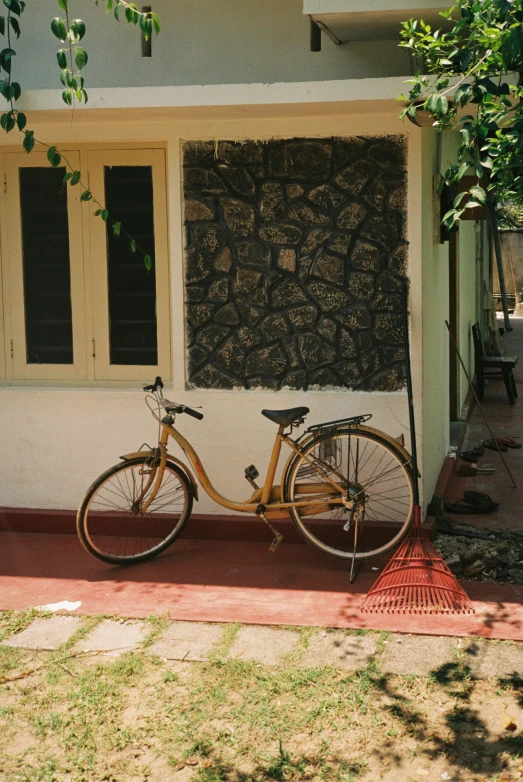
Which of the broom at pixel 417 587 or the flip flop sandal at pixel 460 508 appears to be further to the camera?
the flip flop sandal at pixel 460 508

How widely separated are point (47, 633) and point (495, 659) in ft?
7.84

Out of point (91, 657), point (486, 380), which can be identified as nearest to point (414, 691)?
point (91, 657)

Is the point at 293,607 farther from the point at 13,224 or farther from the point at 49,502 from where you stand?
the point at 13,224

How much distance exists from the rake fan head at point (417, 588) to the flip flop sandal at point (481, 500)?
5.57 feet

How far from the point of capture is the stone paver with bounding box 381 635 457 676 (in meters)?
4.59

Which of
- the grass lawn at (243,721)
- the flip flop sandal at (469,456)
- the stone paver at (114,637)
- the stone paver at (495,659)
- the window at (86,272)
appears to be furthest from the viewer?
the flip flop sandal at (469,456)

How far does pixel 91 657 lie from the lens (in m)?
4.82

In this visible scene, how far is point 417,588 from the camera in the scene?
5.34 m

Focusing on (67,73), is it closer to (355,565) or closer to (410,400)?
(410,400)

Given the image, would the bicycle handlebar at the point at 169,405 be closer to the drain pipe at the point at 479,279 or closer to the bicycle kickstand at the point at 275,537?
the bicycle kickstand at the point at 275,537

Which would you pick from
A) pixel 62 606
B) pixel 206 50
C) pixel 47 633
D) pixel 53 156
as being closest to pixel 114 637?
pixel 47 633

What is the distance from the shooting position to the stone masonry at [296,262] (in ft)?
20.7

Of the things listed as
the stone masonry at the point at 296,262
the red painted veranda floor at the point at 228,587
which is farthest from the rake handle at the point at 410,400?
the red painted veranda floor at the point at 228,587

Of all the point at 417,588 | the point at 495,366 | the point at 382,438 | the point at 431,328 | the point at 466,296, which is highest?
the point at 466,296
